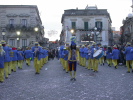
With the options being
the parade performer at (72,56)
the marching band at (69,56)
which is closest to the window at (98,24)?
the marching band at (69,56)

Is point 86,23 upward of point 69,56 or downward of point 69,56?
upward

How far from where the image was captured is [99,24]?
5334cm

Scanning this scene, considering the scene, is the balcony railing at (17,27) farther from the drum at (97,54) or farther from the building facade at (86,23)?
the drum at (97,54)

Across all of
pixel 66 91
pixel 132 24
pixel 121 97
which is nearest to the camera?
pixel 121 97

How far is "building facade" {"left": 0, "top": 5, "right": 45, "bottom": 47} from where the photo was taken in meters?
43.3

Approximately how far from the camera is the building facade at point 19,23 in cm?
4331

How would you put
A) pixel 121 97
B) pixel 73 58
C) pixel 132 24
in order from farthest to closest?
pixel 132 24 < pixel 73 58 < pixel 121 97

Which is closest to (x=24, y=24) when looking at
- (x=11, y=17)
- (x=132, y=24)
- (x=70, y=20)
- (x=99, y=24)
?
(x=11, y=17)

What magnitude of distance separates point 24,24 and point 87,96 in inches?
1532

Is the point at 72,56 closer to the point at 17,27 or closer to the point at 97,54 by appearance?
the point at 97,54

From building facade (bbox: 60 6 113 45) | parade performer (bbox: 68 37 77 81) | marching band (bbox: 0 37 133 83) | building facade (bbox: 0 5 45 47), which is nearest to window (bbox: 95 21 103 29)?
building facade (bbox: 60 6 113 45)

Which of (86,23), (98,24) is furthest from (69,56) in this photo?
(98,24)

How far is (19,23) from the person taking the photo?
43.9m

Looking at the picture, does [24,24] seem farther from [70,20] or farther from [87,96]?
[87,96]
